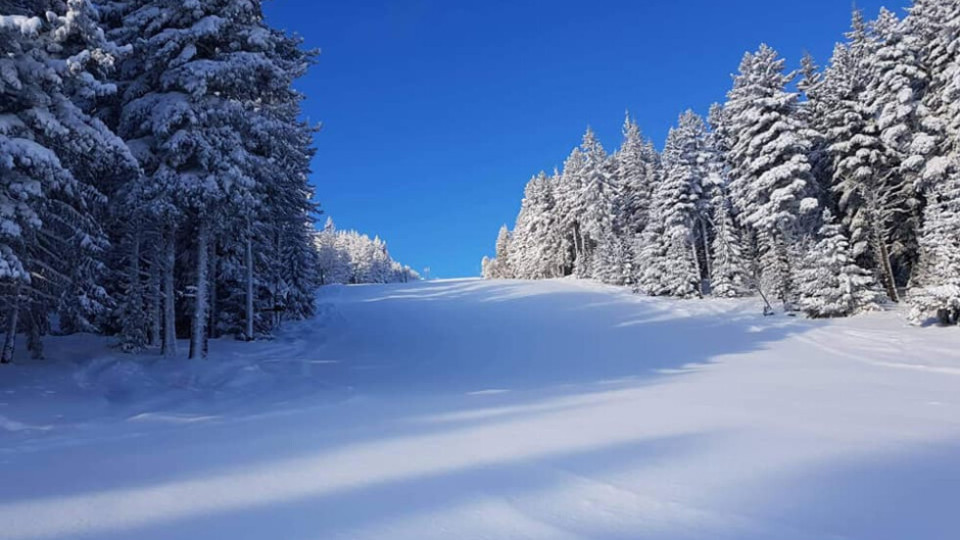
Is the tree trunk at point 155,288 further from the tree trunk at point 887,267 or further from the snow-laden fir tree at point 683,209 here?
the tree trunk at point 887,267

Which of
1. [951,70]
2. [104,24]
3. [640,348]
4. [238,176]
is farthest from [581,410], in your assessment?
[951,70]

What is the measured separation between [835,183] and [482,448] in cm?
3332

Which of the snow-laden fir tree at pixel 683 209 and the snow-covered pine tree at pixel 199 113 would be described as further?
the snow-laden fir tree at pixel 683 209

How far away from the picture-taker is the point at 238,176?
540 inches

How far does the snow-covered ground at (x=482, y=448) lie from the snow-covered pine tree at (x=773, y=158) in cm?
1408

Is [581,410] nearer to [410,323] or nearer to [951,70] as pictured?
[410,323]

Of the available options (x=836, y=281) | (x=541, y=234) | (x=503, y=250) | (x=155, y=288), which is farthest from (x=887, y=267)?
(x=503, y=250)

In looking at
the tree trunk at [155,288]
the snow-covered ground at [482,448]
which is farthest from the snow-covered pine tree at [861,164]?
the tree trunk at [155,288]

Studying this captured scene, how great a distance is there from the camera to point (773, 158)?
2992cm

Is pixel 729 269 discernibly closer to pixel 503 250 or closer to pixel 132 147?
pixel 132 147

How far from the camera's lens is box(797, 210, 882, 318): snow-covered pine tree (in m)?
22.9

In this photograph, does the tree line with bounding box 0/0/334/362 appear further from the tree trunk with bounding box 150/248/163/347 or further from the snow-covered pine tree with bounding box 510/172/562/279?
the snow-covered pine tree with bounding box 510/172/562/279

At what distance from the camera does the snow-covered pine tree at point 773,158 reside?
29.3 meters

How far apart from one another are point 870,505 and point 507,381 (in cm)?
1063
